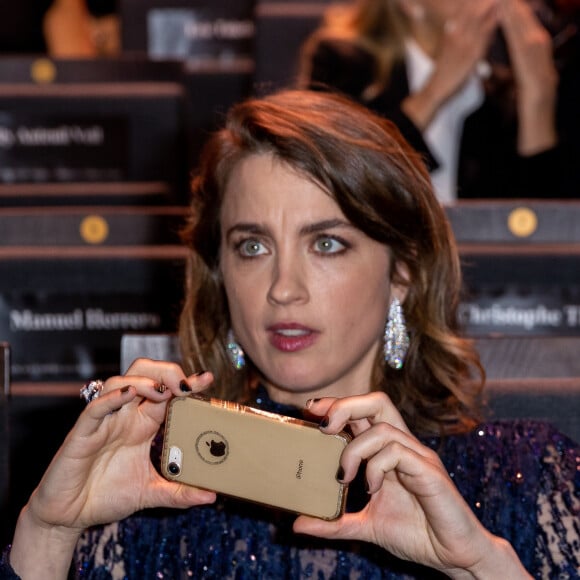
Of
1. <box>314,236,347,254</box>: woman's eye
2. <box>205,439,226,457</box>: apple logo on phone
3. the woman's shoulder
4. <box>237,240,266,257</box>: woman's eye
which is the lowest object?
the woman's shoulder

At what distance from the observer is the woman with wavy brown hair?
5.29ft

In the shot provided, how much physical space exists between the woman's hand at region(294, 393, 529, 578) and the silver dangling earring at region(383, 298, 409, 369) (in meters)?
0.37

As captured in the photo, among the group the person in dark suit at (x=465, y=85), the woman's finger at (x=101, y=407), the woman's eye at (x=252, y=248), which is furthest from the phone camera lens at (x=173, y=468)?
the person in dark suit at (x=465, y=85)

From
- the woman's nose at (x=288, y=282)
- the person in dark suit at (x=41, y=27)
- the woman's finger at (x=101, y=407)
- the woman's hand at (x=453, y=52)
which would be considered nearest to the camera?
the woman's finger at (x=101, y=407)

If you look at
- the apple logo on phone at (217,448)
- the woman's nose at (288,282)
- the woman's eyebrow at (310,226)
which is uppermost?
the woman's eyebrow at (310,226)

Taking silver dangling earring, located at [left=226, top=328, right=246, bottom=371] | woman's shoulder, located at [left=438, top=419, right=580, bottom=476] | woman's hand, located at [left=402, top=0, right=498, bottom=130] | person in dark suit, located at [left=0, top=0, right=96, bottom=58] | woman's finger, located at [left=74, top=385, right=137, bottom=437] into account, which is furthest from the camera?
person in dark suit, located at [left=0, top=0, right=96, bottom=58]

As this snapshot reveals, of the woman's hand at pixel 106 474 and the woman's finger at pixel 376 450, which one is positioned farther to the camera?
the woman's hand at pixel 106 474

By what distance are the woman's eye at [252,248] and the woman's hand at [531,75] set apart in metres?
1.44

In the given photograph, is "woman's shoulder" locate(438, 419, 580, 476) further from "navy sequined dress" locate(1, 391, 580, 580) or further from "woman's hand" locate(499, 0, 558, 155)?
A: "woman's hand" locate(499, 0, 558, 155)

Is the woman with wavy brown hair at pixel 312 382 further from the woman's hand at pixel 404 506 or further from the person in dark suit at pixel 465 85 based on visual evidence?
the person in dark suit at pixel 465 85

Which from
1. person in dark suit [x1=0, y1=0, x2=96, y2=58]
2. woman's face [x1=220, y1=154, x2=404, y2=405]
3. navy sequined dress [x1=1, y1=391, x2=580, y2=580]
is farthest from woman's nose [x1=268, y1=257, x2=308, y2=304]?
person in dark suit [x1=0, y1=0, x2=96, y2=58]

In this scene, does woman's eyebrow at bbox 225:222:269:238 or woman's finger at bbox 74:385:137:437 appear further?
woman's eyebrow at bbox 225:222:269:238

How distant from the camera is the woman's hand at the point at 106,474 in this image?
5.12 ft

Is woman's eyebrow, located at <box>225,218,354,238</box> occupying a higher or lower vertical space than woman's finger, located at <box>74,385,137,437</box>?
higher
